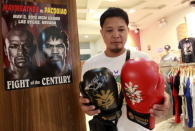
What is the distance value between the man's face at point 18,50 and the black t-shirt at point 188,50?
11.8 feet

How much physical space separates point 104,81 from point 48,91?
14.1 inches

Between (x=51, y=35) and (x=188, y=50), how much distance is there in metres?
3.56

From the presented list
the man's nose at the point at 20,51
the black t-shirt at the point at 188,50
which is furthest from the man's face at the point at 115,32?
the black t-shirt at the point at 188,50

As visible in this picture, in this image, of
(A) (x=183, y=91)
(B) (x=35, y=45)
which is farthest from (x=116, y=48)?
(A) (x=183, y=91)

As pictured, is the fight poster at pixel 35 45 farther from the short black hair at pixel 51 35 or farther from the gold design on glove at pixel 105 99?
the gold design on glove at pixel 105 99

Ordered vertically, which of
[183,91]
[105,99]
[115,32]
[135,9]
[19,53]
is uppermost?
[135,9]

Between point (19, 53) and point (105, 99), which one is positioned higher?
point (19, 53)

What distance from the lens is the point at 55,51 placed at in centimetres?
122

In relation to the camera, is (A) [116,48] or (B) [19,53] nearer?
(B) [19,53]

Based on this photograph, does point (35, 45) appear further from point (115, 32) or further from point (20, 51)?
point (115, 32)

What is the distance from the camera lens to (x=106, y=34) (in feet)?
4.13

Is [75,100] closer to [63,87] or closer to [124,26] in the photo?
[63,87]

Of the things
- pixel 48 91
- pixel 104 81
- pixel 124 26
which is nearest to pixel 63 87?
pixel 48 91

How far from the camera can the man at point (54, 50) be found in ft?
3.88
